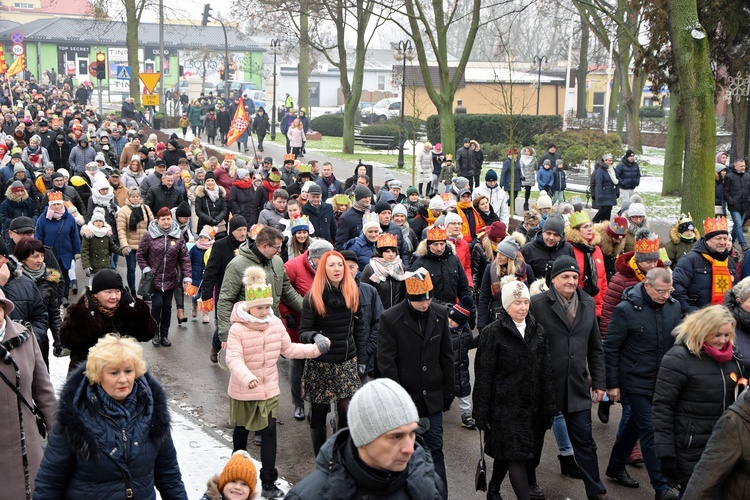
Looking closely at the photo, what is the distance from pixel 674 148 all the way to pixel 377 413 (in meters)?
22.9

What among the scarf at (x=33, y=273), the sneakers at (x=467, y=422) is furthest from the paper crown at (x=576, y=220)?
the scarf at (x=33, y=273)

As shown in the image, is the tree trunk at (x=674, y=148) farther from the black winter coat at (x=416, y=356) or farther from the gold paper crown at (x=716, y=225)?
the black winter coat at (x=416, y=356)

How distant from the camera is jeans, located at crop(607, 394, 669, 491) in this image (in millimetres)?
7359

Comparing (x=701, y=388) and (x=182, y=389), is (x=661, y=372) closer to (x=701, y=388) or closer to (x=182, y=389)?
(x=701, y=388)

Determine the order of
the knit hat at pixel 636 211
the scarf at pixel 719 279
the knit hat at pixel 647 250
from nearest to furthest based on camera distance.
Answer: the knit hat at pixel 647 250 → the scarf at pixel 719 279 → the knit hat at pixel 636 211

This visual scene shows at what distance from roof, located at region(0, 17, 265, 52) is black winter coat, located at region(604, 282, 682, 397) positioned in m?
86.0

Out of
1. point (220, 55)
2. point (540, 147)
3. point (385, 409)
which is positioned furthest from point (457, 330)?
point (220, 55)

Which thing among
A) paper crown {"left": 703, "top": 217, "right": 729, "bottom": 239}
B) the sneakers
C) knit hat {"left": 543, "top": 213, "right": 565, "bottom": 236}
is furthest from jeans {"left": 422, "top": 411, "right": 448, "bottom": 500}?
paper crown {"left": 703, "top": 217, "right": 729, "bottom": 239}

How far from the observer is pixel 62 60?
92.2 m

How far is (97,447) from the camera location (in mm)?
4719

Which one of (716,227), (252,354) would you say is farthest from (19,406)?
(716,227)

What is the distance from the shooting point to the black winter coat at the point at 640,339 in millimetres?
7484

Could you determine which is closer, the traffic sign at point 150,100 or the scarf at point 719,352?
the scarf at point 719,352

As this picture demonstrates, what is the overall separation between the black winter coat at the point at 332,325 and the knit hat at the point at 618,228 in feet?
13.3
